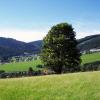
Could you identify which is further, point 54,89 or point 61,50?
point 61,50

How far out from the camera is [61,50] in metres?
89.6

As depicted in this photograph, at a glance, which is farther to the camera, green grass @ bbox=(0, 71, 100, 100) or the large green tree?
the large green tree

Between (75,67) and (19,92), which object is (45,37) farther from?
(19,92)

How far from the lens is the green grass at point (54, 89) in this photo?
1084 inches

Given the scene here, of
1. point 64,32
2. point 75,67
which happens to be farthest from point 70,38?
point 75,67

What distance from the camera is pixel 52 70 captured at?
91312mm

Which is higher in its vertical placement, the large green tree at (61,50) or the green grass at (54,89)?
the large green tree at (61,50)

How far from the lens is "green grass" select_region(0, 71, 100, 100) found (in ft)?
90.3

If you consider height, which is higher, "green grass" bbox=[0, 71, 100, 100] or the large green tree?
the large green tree

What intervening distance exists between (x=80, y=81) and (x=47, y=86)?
3.15 m

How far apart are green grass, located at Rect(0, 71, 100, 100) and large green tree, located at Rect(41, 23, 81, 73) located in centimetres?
5274

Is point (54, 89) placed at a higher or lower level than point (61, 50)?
lower

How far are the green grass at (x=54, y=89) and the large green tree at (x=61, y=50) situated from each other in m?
52.7

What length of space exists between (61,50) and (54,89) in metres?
59.6
